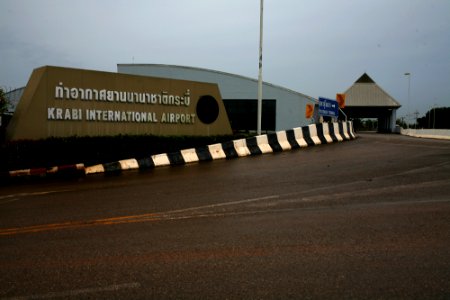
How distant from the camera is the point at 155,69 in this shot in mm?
44531

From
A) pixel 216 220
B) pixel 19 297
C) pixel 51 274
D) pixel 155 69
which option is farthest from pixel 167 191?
pixel 155 69

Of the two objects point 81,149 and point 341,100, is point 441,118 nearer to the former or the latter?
point 341,100

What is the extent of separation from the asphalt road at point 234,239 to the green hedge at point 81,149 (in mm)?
2459

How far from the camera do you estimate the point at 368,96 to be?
187 ft

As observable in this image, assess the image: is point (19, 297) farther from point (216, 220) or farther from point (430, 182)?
point (430, 182)

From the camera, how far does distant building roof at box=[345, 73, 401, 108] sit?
56.3 meters

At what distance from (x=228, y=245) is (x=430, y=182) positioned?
5407mm

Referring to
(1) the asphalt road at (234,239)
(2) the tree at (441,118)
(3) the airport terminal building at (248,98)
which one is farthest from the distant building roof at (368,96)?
(2) the tree at (441,118)

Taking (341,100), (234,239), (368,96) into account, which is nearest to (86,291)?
(234,239)

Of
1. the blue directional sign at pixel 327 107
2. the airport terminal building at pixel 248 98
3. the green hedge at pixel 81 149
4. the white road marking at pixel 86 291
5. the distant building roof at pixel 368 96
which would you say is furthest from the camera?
the distant building roof at pixel 368 96

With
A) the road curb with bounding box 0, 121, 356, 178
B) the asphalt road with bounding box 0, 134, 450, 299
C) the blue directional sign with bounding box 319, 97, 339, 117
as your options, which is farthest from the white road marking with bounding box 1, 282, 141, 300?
the blue directional sign with bounding box 319, 97, 339, 117

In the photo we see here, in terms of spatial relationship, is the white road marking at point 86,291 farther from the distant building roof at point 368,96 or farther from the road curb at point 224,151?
the distant building roof at point 368,96

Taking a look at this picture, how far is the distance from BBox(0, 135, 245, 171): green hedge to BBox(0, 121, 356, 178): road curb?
362 mm

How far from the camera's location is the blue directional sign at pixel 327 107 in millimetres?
18984
